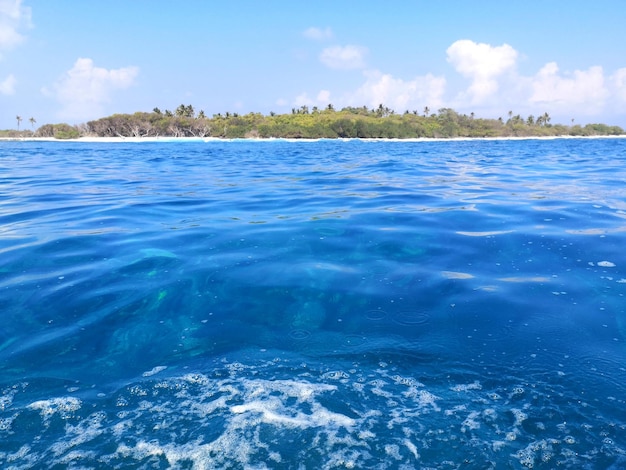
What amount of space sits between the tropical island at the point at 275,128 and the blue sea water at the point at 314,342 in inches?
3523

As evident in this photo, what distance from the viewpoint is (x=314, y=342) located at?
3.61 metres

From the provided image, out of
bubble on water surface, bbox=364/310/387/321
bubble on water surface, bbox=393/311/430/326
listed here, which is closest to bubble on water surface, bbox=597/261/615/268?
bubble on water surface, bbox=393/311/430/326

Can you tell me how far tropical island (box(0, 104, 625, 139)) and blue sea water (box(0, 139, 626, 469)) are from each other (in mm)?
89488

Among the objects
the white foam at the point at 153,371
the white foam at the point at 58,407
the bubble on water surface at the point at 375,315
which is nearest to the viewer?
the white foam at the point at 58,407

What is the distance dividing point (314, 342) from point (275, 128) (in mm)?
95829

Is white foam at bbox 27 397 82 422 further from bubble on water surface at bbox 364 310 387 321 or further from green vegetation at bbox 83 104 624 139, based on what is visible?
green vegetation at bbox 83 104 624 139

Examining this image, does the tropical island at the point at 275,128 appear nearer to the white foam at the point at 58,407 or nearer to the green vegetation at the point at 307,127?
the green vegetation at the point at 307,127

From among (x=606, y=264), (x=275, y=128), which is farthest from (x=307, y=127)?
(x=606, y=264)

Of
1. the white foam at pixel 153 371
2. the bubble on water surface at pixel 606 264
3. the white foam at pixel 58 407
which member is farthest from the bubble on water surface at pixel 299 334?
the bubble on water surface at pixel 606 264

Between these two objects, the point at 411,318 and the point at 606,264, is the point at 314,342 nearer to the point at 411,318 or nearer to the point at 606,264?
the point at 411,318

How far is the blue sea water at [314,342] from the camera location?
241cm

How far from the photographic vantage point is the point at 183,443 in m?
2.40

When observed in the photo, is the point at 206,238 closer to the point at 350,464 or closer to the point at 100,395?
the point at 100,395

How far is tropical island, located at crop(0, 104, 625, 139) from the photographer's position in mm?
89438
